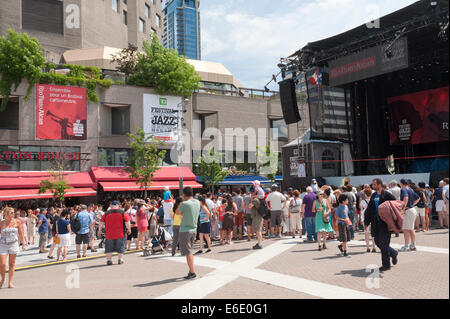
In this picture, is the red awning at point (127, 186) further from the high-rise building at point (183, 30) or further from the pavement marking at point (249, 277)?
the high-rise building at point (183, 30)

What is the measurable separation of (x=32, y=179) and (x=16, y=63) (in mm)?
8983

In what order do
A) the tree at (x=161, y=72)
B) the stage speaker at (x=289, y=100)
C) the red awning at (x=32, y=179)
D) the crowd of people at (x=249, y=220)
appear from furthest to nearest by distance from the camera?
the tree at (x=161, y=72) → the red awning at (x=32, y=179) → the stage speaker at (x=289, y=100) → the crowd of people at (x=249, y=220)

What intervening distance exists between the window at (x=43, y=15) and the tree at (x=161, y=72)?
9.95 meters

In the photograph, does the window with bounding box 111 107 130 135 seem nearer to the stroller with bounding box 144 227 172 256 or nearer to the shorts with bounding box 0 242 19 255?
the stroller with bounding box 144 227 172 256

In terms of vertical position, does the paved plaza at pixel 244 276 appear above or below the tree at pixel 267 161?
below

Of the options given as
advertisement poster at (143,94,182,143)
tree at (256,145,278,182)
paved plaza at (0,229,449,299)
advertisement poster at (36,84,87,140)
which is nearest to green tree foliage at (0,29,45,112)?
advertisement poster at (36,84,87,140)

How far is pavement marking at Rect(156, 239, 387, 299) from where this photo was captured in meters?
5.67

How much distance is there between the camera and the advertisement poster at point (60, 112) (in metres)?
29.2

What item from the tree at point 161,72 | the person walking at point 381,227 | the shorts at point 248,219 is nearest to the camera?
the person walking at point 381,227

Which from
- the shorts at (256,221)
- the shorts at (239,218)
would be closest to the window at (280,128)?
the shorts at (239,218)

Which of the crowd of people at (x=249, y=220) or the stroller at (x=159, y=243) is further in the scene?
the stroller at (x=159, y=243)

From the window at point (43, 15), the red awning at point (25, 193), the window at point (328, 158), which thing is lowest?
the red awning at point (25, 193)
